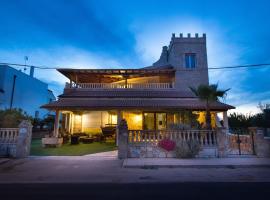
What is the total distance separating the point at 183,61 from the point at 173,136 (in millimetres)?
13189

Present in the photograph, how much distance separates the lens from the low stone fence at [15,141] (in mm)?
10094

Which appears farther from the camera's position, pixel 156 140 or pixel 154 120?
pixel 154 120

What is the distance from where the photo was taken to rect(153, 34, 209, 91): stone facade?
20688 mm

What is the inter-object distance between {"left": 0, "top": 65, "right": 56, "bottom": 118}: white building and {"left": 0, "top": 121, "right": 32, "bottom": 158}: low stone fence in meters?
14.7

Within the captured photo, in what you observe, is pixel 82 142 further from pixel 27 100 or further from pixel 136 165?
pixel 27 100

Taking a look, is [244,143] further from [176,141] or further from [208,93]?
[176,141]

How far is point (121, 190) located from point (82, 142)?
494 inches

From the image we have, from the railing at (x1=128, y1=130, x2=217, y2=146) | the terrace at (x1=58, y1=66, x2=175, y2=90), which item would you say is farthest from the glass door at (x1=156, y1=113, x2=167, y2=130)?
the railing at (x1=128, y1=130, x2=217, y2=146)

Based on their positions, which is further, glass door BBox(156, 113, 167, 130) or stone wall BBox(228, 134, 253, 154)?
glass door BBox(156, 113, 167, 130)

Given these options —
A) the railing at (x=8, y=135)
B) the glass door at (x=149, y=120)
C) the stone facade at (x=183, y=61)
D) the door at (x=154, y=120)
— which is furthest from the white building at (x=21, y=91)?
the stone facade at (x=183, y=61)

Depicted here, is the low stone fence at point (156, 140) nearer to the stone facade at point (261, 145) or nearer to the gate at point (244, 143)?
the gate at point (244, 143)

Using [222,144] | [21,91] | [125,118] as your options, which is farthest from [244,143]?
[21,91]

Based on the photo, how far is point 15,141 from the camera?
1027cm

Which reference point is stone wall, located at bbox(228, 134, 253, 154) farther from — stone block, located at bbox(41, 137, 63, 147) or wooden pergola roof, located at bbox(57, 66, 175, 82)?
stone block, located at bbox(41, 137, 63, 147)
